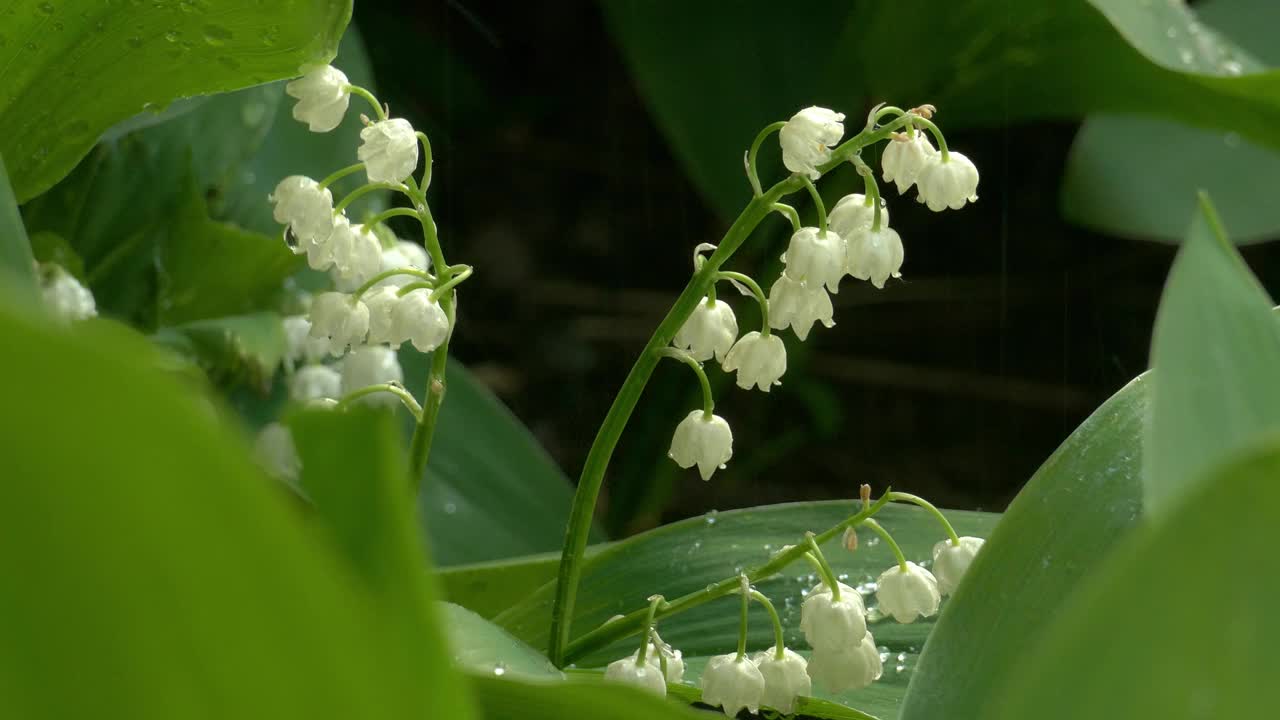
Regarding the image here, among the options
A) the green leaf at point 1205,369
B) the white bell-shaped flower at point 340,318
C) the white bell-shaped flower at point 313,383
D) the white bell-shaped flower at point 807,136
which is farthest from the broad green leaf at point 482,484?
the green leaf at point 1205,369

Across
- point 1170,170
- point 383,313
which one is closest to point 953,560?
point 383,313

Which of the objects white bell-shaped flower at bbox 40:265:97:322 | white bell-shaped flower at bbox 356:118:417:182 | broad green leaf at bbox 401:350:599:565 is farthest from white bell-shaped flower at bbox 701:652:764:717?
broad green leaf at bbox 401:350:599:565

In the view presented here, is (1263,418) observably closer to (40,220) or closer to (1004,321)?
(40,220)

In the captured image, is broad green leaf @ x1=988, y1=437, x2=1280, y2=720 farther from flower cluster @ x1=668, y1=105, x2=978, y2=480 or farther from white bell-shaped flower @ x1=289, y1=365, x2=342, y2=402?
white bell-shaped flower @ x1=289, y1=365, x2=342, y2=402

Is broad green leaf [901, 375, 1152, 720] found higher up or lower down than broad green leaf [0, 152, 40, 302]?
lower down

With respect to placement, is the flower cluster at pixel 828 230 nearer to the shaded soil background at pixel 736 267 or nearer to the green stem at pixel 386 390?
the green stem at pixel 386 390
